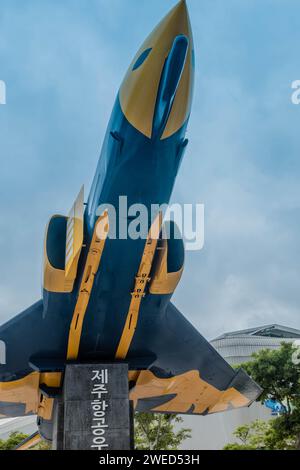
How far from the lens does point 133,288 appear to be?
8703 millimetres

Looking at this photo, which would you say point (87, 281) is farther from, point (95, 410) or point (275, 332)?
point (275, 332)

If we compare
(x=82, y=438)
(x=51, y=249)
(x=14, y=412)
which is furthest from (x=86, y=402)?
(x=14, y=412)

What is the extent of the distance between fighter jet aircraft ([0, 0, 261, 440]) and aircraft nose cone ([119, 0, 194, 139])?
0.05 ft

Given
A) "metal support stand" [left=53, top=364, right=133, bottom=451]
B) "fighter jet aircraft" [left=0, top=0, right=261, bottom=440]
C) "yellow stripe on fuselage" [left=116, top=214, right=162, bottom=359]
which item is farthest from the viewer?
"metal support stand" [left=53, top=364, right=133, bottom=451]

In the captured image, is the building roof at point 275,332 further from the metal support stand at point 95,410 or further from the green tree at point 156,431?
the metal support stand at point 95,410

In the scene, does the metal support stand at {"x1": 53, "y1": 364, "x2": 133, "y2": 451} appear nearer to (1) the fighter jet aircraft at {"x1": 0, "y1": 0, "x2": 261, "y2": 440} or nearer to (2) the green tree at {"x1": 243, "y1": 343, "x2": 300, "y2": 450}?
(1) the fighter jet aircraft at {"x1": 0, "y1": 0, "x2": 261, "y2": 440}

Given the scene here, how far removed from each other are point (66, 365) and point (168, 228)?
11.5ft

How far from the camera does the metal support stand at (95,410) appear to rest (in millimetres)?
8586

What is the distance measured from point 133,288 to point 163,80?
156 inches

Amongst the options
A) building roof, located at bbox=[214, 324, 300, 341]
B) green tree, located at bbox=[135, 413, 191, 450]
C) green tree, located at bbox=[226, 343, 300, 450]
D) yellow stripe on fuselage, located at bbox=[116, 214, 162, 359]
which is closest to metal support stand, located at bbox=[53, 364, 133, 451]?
yellow stripe on fuselage, located at bbox=[116, 214, 162, 359]

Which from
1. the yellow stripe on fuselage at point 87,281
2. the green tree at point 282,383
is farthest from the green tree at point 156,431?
the yellow stripe on fuselage at point 87,281

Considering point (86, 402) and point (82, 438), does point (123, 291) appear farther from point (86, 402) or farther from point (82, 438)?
point (82, 438)

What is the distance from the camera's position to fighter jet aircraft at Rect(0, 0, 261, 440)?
6508 millimetres

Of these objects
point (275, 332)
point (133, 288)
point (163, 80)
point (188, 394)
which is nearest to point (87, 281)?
point (133, 288)
